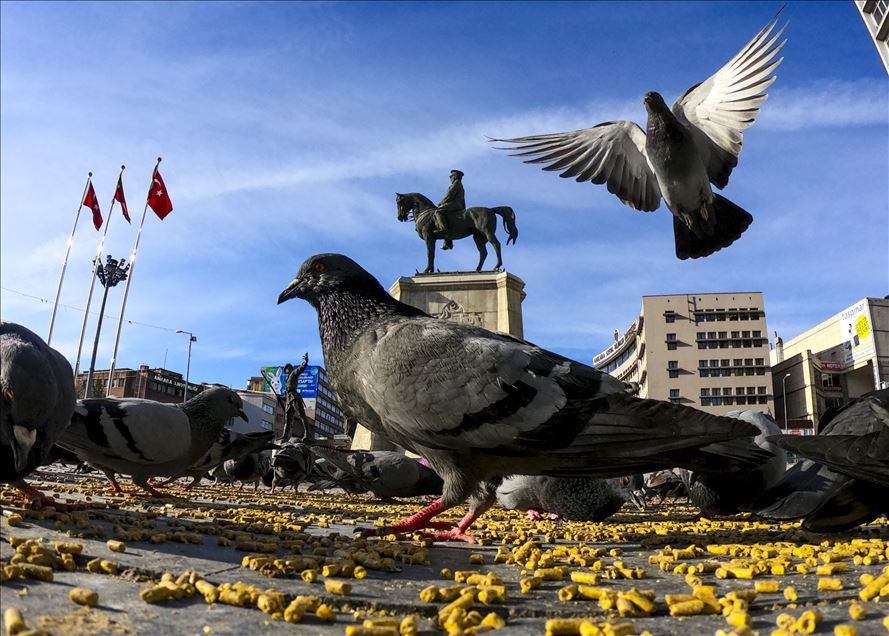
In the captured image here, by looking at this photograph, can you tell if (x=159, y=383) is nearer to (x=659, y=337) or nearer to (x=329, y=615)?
(x=659, y=337)

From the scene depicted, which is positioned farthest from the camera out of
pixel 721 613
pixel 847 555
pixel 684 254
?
pixel 684 254

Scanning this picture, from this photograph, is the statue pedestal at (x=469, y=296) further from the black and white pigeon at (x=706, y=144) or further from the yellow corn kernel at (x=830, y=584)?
the yellow corn kernel at (x=830, y=584)

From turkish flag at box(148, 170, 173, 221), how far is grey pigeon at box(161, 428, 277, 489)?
25577 millimetres

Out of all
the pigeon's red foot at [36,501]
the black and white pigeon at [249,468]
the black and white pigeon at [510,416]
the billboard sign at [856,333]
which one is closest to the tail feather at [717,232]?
the black and white pigeon at [510,416]

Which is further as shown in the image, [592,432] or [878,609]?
[592,432]

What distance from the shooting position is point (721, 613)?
7.00ft

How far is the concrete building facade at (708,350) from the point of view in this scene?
78062mm

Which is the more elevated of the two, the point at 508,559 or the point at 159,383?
the point at 159,383

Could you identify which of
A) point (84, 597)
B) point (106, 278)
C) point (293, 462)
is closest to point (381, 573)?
point (84, 597)

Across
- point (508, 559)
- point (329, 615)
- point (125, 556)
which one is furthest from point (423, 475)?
point (329, 615)

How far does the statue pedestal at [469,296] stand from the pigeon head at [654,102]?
9.69 m

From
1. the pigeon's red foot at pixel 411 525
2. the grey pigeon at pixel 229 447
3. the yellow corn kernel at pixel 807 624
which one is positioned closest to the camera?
the yellow corn kernel at pixel 807 624

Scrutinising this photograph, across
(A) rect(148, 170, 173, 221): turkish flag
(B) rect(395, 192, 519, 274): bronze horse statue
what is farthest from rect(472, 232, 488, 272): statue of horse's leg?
(A) rect(148, 170, 173, 221): turkish flag

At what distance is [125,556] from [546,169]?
19.8 feet
